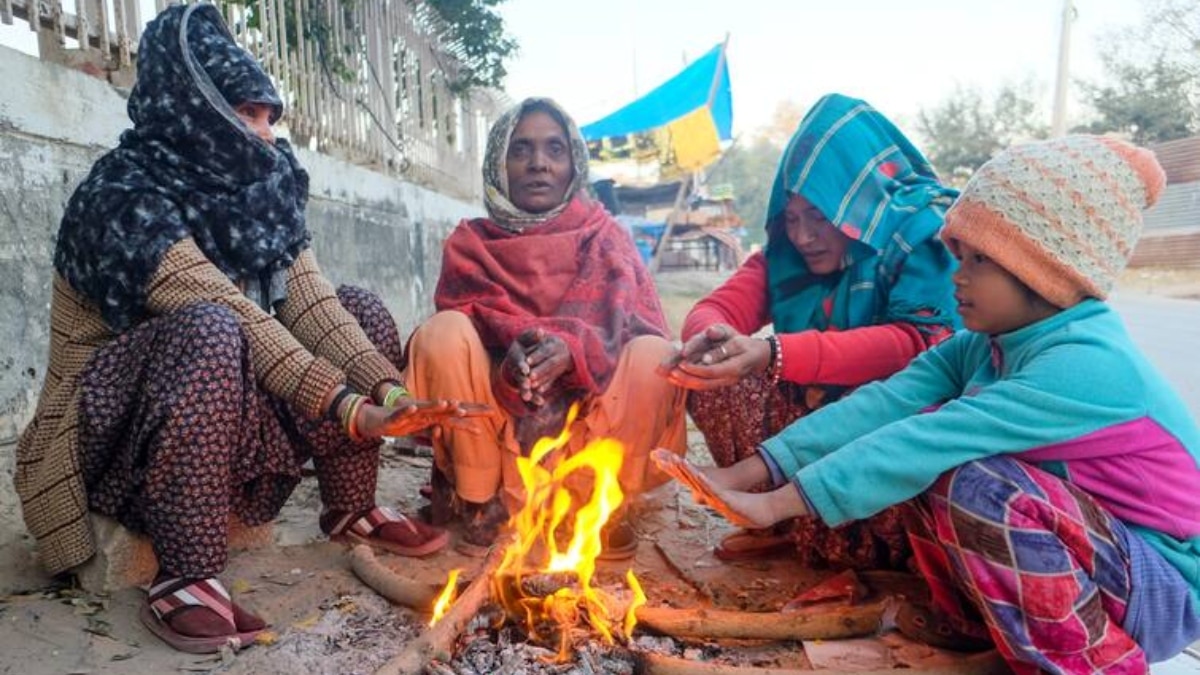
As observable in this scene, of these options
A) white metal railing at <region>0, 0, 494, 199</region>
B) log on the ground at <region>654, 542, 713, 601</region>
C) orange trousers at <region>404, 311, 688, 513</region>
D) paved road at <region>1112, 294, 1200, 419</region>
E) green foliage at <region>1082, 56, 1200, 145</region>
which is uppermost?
green foliage at <region>1082, 56, 1200, 145</region>

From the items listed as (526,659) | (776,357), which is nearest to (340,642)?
(526,659)

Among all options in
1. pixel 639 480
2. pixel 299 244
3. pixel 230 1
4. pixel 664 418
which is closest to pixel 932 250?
pixel 664 418

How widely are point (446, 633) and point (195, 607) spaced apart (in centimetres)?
77

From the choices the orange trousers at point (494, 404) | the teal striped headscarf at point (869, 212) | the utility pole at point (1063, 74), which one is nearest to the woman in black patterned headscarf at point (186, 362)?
the orange trousers at point (494, 404)

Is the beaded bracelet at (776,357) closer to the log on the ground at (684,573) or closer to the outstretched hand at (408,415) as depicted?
the log on the ground at (684,573)

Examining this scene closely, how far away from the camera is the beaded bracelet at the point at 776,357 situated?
8.59ft

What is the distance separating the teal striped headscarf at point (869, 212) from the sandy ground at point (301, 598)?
987mm

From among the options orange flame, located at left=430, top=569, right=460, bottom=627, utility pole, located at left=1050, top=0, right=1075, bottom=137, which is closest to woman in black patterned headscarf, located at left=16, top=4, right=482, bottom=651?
orange flame, located at left=430, top=569, right=460, bottom=627

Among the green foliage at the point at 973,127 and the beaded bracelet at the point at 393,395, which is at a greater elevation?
the green foliage at the point at 973,127

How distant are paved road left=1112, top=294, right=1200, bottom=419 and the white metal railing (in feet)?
21.0

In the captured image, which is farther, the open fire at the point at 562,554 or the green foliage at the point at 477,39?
the green foliage at the point at 477,39

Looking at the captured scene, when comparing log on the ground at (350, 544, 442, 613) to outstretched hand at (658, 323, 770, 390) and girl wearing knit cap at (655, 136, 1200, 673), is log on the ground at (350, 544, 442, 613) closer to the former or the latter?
girl wearing knit cap at (655, 136, 1200, 673)

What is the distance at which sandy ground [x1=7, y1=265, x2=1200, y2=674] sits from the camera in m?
2.08

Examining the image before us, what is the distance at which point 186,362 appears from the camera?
2.20m
